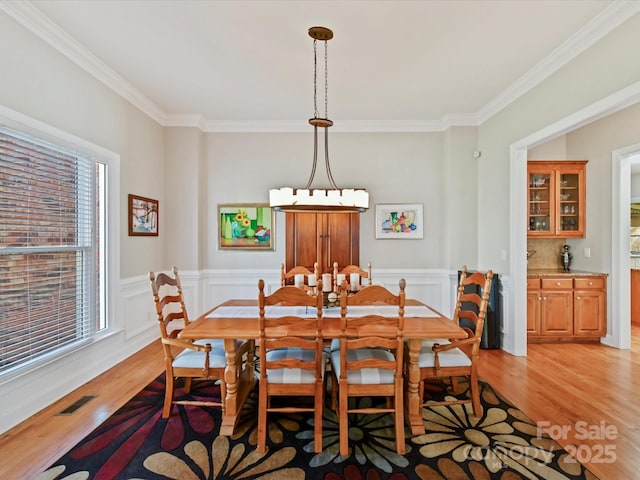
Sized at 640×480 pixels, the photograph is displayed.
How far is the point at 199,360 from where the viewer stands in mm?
2406

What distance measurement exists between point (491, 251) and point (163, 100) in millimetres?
4411

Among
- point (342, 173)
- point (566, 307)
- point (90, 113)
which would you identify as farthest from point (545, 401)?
point (90, 113)

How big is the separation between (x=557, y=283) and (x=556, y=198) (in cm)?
114

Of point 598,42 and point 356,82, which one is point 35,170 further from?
point 598,42

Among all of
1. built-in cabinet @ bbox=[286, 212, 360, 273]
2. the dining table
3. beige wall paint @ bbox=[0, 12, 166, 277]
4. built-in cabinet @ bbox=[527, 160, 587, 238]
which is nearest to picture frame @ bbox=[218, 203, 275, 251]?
built-in cabinet @ bbox=[286, 212, 360, 273]

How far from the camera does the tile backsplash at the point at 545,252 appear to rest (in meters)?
4.80

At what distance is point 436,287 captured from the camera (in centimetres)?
479

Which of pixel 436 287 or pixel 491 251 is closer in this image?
pixel 491 251

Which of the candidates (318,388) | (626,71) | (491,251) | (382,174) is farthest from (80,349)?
(626,71)

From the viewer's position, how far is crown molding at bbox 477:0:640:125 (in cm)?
239

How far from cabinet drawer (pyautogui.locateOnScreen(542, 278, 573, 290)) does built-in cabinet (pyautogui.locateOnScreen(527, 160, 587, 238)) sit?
2.04 feet

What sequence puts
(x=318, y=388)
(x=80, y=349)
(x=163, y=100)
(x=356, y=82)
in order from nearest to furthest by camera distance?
(x=318, y=388) < (x=80, y=349) < (x=356, y=82) < (x=163, y=100)

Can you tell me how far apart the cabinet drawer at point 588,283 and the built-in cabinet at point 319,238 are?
2.84 meters

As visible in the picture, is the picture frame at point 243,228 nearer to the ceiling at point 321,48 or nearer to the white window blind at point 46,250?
the ceiling at point 321,48
